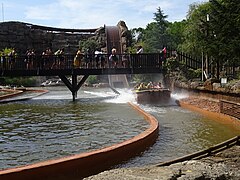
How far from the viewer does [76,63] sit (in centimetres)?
2048

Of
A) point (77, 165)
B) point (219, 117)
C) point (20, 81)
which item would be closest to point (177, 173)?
point (77, 165)

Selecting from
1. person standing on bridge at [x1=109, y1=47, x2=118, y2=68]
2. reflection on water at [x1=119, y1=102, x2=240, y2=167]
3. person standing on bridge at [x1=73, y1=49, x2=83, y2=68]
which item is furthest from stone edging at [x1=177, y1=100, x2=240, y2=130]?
person standing on bridge at [x1=73, y1=49, x2=83, y2=68]

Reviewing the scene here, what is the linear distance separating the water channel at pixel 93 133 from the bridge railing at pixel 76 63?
5.90 metres

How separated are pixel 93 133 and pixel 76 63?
11.3 m

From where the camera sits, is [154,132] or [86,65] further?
[86,65]

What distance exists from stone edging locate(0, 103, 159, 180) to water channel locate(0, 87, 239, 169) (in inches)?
10.1

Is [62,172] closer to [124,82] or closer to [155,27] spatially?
[124,82]

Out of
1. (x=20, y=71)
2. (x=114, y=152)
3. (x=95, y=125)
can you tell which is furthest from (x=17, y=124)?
(x=20, y=71)

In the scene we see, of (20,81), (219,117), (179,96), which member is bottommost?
(219,117)

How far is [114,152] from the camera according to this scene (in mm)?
6879

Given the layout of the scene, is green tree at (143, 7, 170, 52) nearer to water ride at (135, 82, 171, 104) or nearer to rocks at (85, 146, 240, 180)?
water ride at (135, 82, 171, 104)

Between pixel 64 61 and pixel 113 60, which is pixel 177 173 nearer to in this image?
pixel 64 61

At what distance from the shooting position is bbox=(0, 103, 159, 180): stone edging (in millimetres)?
5555

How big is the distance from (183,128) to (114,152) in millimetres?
4229
